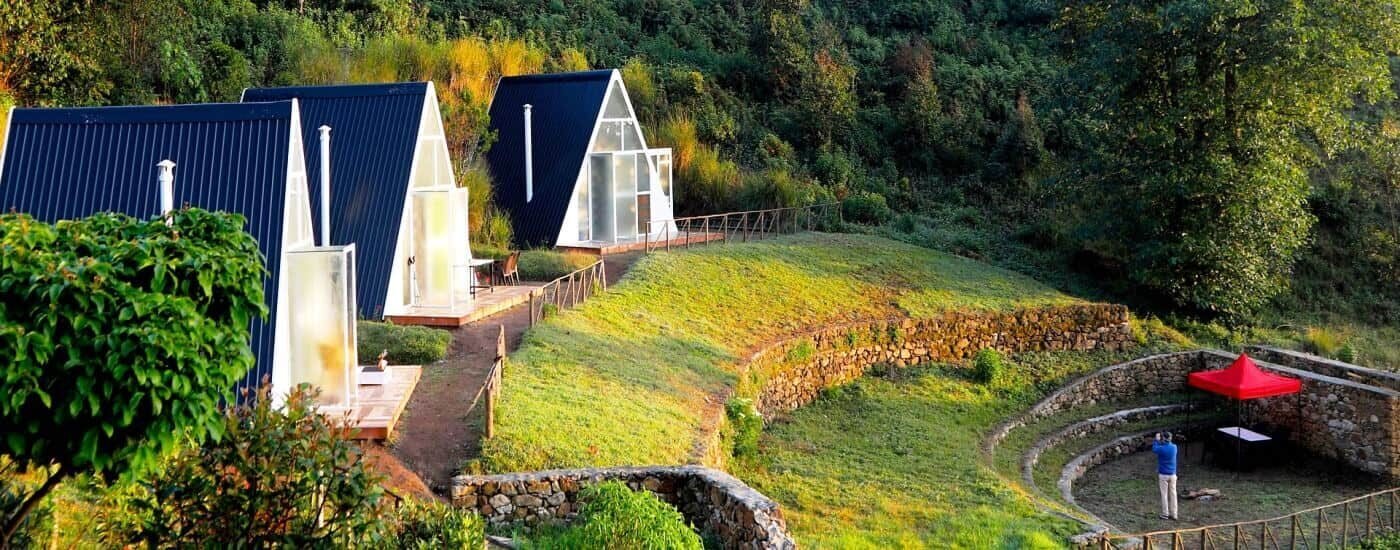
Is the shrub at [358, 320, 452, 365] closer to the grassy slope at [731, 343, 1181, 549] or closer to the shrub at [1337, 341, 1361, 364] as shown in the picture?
the grassy slope at [731, 343, 1181, 549]

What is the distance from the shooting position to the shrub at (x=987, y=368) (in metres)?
21.5

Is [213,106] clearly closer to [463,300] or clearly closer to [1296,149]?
[463,300]

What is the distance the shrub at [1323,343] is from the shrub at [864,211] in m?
10.1

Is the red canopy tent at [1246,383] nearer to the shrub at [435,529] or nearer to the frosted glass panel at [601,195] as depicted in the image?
the frosted glass panel at [601,195]

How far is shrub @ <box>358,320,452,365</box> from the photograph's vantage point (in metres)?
15.0

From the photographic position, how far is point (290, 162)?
42.0 ft

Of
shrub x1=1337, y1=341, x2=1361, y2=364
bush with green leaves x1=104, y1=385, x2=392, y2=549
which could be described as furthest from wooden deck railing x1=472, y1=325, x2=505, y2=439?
shrub x1=1337, y1=341, x2=1361, y2=364

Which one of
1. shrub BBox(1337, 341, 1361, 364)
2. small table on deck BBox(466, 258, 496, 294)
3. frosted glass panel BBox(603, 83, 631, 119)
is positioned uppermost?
frosted glass panel BBox(603, 83, 631, 119)

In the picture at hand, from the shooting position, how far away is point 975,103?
1515 inches

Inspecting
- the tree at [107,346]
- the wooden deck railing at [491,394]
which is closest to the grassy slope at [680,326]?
the wooden deck railing at [491,394]

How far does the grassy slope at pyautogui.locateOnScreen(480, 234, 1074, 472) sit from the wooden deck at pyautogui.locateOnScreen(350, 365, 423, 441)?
1.09m

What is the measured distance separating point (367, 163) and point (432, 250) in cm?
157

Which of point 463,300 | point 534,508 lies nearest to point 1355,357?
point 463,300

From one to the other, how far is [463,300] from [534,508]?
7.89 metres
